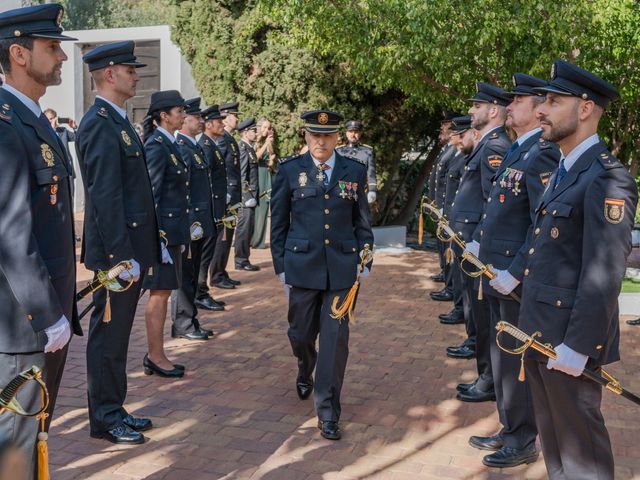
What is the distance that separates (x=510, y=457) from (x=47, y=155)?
3.11 meters

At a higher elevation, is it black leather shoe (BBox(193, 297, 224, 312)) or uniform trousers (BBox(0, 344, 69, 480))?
uniform trousers (BBox(0, 344, 69, 480))

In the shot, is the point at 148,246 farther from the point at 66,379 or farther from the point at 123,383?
the point at 66,379

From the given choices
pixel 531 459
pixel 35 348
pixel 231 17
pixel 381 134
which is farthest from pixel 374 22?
pixel 35 348

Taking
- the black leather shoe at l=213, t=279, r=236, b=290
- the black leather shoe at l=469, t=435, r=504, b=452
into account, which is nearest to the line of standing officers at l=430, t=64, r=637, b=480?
the black leather shoe at l=469, t=435, r=504, b=452

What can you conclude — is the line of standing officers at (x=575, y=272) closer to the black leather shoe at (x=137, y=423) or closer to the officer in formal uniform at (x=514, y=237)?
the officer in formal uniform at (x=514, y=237)

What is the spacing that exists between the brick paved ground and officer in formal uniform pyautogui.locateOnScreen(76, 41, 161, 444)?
0.95 ft

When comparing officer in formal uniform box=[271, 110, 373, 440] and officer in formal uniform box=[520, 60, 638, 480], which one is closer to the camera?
officer in formal uniform box=[520, 60, 638, 480]

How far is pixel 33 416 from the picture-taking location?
9.80 feet

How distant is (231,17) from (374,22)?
4.89 meters

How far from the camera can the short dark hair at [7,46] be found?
10.3 ft

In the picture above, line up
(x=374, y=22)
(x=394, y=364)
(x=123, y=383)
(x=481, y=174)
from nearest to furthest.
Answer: (x=123, y=383) → (x=481, y=174) → (x=394, y=364) → (x=374, y=22)

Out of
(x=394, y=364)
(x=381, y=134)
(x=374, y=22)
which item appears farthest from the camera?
(x=381, y=134)

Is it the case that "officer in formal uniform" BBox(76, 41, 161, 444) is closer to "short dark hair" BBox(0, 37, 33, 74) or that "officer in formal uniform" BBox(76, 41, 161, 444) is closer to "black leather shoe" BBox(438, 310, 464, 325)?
"short dark hair" BBox(0, 37, 33, 74)

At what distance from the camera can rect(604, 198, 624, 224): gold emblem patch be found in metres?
3.05
